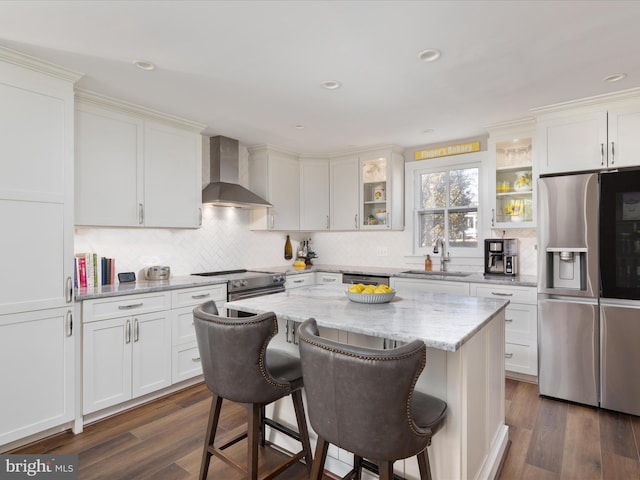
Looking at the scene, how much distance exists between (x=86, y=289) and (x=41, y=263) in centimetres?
53

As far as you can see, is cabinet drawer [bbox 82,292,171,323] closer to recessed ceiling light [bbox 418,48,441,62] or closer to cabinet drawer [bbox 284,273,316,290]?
cabinet drawer [bbox 284,273,316,290]

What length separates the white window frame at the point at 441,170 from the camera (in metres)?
4.16

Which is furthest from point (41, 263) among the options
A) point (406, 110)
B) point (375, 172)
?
point (375, 172)

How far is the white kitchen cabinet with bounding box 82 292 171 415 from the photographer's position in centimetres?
260

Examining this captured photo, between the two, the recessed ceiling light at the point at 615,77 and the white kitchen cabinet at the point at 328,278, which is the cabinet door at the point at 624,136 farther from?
the white kitchen cabinet at the point at 328,278

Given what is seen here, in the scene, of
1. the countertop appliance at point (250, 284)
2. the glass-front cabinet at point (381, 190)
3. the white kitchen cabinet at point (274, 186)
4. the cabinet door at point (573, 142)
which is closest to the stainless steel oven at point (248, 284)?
the countertop appliance at point (250, 284)

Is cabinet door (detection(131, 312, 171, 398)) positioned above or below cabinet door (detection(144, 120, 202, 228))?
below

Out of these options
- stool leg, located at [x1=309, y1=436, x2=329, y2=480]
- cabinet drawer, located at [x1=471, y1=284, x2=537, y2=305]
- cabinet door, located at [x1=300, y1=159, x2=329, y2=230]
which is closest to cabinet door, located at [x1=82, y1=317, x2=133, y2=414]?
stool leg, located at [x1=309, y1=436, x2=329, y2=480]

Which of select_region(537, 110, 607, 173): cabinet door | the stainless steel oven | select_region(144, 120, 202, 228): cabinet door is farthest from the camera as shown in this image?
the stainless steel oven

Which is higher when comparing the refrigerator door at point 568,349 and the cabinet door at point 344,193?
the cabinet door at point 344,193

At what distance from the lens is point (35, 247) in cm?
233

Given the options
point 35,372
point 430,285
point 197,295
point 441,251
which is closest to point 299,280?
point 197,295

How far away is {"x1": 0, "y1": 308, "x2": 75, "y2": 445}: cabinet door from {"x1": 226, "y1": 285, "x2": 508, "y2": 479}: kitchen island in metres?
1.29

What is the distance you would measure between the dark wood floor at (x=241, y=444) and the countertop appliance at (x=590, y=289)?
0.23 meters
